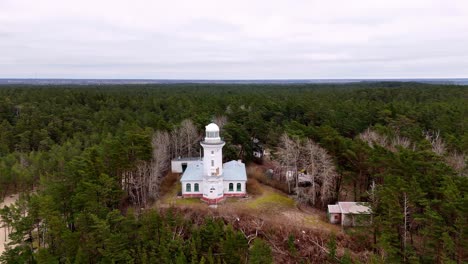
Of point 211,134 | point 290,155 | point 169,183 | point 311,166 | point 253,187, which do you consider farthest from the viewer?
point 169,183

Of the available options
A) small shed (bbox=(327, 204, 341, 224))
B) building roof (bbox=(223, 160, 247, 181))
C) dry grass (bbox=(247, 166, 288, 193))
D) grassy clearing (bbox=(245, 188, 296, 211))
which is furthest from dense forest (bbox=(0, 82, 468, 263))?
building roof (bbox=(223, 160, 247, 181))

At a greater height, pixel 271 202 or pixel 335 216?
pixel 271 202

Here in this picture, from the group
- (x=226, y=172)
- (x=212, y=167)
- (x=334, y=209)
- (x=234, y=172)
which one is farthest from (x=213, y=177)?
(x=334, y=209)

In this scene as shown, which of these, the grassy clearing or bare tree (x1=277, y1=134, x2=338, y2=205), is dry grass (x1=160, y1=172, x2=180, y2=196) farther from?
bare tree (x1=277, y1=134, x2=338, y2=205)

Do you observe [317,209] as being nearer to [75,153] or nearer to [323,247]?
[323,247]

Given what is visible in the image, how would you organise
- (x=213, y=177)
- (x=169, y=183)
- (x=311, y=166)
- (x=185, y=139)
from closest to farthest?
(x=213, y=177) → (x=311, y=166) → (x=169, y=183) → (x=185, y=139)

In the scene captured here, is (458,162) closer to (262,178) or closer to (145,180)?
(262,178)

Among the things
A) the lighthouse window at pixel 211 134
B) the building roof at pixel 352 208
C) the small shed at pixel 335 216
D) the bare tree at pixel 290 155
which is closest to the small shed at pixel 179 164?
the lighthouse window at pixel 211 134
